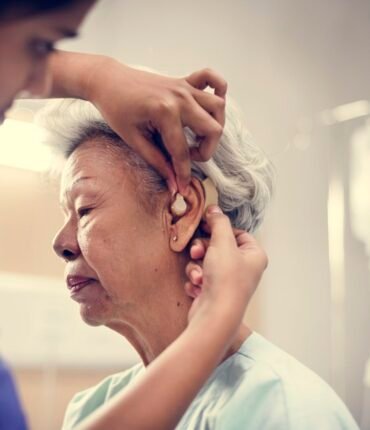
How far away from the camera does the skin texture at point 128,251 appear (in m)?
0.97

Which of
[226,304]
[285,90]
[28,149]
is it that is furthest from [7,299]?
[285,90]

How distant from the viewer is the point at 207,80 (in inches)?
34.6

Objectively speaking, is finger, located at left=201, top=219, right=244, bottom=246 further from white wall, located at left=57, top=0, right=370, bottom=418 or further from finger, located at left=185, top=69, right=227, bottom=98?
white wall, located at left=57, top=0, right=370, bottom=418

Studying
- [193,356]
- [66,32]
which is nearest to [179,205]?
[193,356]

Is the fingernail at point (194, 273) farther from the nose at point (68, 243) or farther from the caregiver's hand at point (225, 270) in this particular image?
the nose at point (68, 243)

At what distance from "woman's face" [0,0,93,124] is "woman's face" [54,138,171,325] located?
493 millimetres

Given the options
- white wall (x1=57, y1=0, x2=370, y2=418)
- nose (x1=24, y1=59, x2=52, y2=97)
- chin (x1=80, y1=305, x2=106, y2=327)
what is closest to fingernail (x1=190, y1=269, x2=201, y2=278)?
chin (x1=80, y1=305, x2=106, y2=327)

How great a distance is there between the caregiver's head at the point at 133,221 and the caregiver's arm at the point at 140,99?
0.15 m

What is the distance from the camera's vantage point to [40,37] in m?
0.47

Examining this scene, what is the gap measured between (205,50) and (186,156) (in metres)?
0.81

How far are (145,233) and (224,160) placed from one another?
166 mm

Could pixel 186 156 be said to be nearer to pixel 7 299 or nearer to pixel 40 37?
pixel 40 37

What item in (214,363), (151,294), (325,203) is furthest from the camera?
(325,203)

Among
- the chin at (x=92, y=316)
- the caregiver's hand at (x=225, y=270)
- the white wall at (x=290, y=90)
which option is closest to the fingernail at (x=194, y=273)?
the caregiver's hand at (x=225, y=270)
